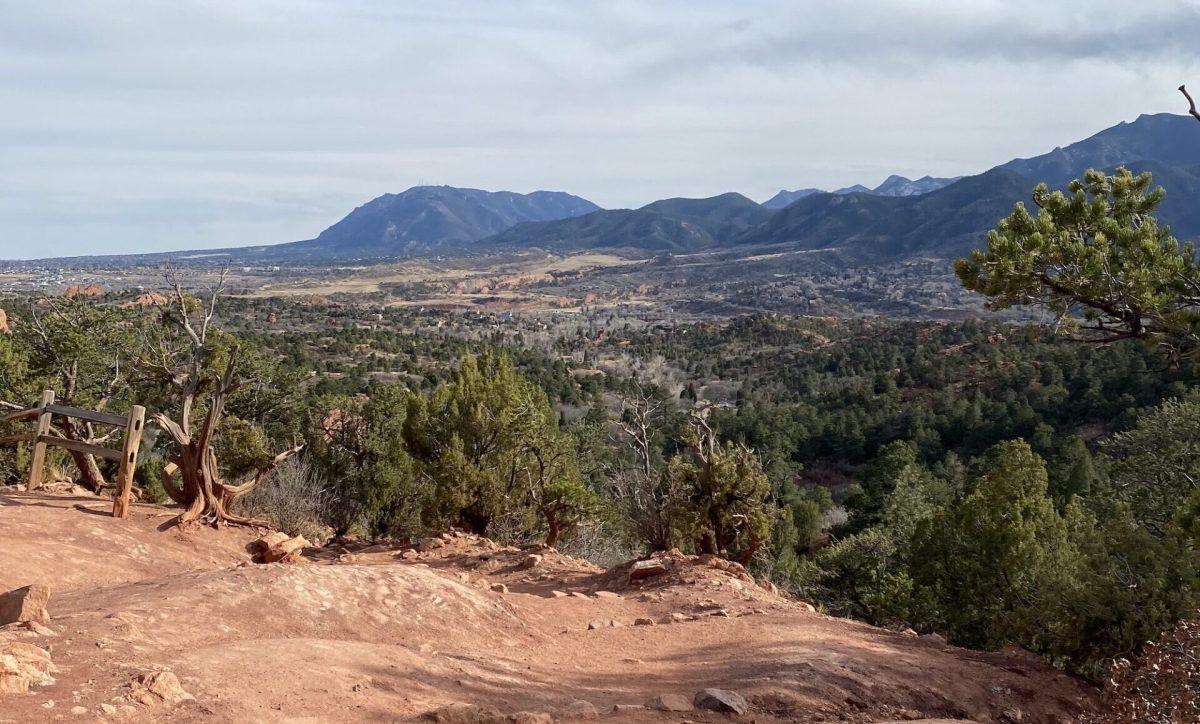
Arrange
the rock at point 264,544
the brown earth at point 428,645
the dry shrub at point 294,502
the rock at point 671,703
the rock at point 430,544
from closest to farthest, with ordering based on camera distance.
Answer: the brown earth at point 428,645 < the rock at point 671,703 < the rock at point 264,544 < the rock at point 430,544 < the dry shrub at point 294,502

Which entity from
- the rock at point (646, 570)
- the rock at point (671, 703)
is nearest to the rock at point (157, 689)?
A: the rock at point (671, 703)

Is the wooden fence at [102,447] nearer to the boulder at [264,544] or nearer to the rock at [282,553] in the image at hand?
the boulder at [264,544]

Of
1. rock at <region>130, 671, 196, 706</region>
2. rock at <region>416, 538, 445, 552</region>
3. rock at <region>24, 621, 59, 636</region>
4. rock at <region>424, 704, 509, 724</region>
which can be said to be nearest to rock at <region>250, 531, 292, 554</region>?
rock at <region>416, 538, 445, 552</region>

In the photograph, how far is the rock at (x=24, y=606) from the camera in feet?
20.6

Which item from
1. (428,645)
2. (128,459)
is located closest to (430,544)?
(128,459)

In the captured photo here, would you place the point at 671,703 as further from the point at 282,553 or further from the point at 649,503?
the point at 649,503

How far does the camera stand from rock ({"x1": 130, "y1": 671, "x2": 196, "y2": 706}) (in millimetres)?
5160

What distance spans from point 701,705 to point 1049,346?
180 feet

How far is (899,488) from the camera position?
974 inches

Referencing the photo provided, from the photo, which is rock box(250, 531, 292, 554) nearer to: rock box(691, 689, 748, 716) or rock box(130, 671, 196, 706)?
rock box(130, 671, 196, 706)

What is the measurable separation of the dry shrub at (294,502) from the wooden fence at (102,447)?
428 cm

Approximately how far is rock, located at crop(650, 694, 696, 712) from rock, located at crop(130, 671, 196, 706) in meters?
3.67

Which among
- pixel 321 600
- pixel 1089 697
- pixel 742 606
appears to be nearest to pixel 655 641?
pixel 742 606

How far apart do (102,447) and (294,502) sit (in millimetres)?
5327
